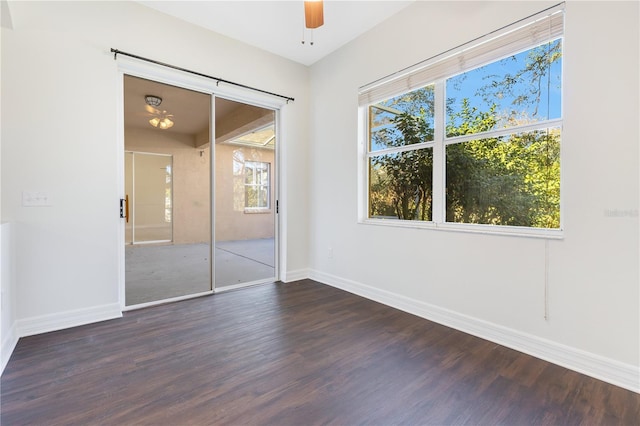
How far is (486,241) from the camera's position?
7.84ft

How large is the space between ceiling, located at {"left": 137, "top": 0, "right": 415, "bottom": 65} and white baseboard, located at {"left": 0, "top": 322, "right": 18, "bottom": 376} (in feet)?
10.2

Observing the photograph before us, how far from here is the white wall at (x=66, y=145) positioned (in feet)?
7.68

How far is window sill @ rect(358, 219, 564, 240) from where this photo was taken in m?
2.09

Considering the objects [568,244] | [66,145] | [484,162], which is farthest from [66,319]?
[568,244]

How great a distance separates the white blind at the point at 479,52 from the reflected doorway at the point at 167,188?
219 cm

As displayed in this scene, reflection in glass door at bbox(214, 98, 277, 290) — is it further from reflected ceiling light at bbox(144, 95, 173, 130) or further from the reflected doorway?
reflected ceiling light at bbox(144, 95, 173, 130)

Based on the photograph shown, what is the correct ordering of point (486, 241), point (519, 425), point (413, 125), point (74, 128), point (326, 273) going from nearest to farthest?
point (519, 425) → point (486, 241) → point (74, 128) → point (413, 125) → point (326, 273)

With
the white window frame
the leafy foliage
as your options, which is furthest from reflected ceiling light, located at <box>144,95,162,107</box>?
the leafy foliage

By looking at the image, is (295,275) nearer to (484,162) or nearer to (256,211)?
(256,211)

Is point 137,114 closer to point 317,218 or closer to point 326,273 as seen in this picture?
point 317,218

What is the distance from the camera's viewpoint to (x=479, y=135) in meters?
2.51

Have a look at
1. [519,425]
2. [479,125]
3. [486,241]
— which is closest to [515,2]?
[479,125]

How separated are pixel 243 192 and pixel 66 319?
2160mm

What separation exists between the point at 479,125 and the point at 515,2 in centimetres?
92
